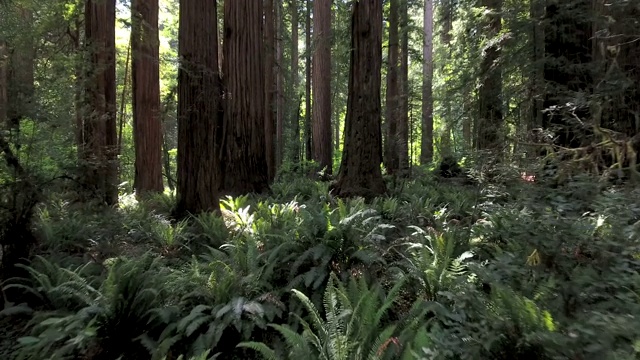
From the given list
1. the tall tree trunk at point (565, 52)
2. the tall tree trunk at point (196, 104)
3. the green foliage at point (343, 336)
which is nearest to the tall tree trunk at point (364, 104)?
the tall tree trunk at point (196, 104)

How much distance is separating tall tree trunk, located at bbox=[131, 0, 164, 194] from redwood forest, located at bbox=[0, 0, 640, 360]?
98cm

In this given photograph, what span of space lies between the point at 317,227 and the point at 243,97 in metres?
5.57

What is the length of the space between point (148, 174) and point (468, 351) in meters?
11.1

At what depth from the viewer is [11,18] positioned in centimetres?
852

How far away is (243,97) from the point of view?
9750 millimetres

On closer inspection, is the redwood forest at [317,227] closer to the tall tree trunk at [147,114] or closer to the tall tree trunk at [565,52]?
the tall tree trunk at [565,52]

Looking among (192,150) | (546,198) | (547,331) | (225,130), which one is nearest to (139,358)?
(547,331)

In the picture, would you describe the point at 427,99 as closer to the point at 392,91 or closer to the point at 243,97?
the point at 392,91

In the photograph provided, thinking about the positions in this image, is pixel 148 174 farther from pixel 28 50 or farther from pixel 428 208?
pixel 428 208

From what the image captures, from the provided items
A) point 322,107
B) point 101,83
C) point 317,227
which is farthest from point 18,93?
point 322,107

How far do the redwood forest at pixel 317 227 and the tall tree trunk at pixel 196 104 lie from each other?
33 mm

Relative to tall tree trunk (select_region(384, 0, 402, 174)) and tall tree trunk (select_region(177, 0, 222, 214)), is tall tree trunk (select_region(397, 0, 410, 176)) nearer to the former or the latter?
tall tree trunk (select_region(384, 0, 402, 174))

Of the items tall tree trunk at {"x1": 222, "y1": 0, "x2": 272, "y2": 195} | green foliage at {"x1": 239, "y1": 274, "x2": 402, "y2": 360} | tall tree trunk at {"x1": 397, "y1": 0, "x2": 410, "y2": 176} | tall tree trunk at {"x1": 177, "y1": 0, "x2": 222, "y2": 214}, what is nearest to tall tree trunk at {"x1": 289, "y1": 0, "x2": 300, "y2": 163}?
tall tree trunk at {"x1": 397, "y1": 0, "x2": 410, "y2": 176}

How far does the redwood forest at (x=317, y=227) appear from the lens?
3123mm
